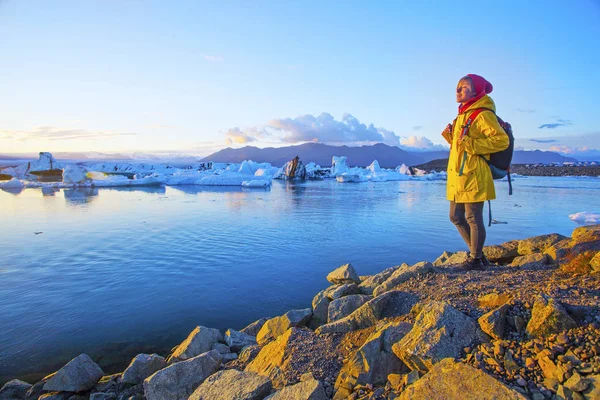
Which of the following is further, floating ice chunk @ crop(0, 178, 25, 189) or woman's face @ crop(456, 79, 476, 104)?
floating ice chunk @ crop(0, 178, 25, 189)

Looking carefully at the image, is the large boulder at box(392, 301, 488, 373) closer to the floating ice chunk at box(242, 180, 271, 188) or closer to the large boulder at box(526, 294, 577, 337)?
the large boulder at box(526, 294, 577, 337)

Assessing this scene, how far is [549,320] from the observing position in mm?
1978

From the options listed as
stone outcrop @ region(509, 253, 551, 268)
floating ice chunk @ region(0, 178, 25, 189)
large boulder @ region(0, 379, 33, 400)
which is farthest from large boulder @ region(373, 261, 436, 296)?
floating ice chunk @ region(0, 178, 25, 189)

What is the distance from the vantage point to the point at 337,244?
27.3 ft

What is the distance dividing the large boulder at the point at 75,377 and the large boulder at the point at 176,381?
781mm

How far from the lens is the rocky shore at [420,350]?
177 cm

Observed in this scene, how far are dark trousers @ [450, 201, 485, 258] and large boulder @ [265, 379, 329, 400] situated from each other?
2184mm

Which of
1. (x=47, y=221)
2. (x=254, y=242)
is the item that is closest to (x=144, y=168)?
(x=47, y=221)

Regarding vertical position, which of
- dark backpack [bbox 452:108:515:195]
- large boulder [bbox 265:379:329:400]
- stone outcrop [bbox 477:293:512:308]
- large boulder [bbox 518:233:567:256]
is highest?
dark backpack [bbox 452:108:515:195]

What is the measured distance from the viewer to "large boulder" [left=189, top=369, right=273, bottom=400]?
2.22 metres

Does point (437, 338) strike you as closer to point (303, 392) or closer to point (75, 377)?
point (303, 392)

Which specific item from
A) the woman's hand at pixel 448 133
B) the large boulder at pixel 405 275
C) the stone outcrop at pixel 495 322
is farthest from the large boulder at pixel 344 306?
the woman's hand at pixel 448 133

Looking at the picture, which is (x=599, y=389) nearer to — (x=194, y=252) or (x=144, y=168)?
(x=194, y=252)

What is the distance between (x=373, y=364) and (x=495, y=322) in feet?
2.59
